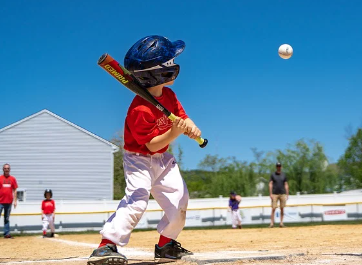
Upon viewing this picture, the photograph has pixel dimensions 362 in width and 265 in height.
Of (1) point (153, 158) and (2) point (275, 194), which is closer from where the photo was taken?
(1) point (153, 158)

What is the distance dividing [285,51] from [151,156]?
4059 millimetres

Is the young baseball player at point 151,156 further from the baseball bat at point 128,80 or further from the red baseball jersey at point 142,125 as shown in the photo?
the baseball bat at point 128,80

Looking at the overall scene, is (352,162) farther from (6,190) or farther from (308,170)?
(6,190)

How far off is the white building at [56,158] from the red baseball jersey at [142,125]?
2686 cm

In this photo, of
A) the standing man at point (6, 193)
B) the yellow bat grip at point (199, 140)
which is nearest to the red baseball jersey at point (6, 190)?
the standing man at point (6, 193)

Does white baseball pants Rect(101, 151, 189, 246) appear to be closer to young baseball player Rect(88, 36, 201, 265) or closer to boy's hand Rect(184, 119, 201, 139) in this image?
young baseball player Rect(88, 36, 201, 265)

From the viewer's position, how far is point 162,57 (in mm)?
5031

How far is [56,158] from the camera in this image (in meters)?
31.0

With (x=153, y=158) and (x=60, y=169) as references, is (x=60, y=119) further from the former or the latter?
(x=153, y=158)

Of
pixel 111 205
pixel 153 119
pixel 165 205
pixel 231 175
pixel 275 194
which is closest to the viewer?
pixel 153 119

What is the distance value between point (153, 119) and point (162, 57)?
664 millimetres

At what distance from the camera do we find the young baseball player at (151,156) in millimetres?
4613

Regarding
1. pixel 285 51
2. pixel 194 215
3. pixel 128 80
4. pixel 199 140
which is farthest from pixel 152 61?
pixel 194 215

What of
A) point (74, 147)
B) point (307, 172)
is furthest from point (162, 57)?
point (307, 172)
